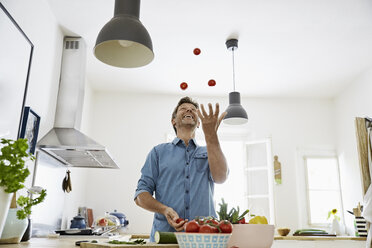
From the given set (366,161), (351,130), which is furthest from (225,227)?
(351,130)

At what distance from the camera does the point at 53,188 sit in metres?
3.35

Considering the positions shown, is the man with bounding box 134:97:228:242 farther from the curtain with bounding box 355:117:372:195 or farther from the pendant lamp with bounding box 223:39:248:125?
the curtain with bounding box 355:117:372:195

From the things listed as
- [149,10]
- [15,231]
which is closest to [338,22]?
[149,10]

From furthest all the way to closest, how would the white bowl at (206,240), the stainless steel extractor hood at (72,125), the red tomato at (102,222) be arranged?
the red tomato at (102,222) → the stainless steel extractor hood at (72,125) → the white bowl at (206,240)

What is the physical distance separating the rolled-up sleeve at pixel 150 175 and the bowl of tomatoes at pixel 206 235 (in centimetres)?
63

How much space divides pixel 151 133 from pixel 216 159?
352cm

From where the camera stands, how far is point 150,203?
1.49 meters

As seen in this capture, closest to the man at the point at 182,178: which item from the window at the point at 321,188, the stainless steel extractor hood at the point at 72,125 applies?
the stainless steel extractor hood at the point at 72,125

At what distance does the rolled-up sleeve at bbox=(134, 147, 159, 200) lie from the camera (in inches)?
63.8

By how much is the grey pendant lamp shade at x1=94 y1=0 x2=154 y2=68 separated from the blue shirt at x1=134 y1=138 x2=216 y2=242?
513mm

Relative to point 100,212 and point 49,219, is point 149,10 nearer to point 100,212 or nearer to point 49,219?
point 49,219

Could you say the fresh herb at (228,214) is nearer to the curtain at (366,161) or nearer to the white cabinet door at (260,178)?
the curtain at (366,161)

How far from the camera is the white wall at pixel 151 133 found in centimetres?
466

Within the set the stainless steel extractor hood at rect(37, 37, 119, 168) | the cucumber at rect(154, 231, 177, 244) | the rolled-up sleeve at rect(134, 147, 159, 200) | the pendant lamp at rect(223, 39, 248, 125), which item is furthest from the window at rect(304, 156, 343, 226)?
the cucumber at rect(154, 231, 177, 244)
